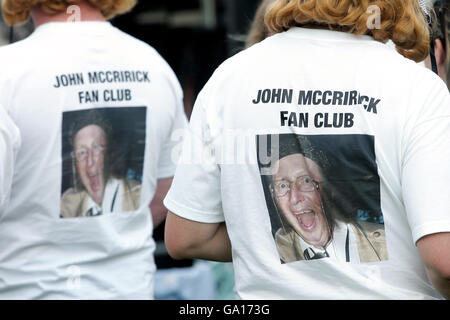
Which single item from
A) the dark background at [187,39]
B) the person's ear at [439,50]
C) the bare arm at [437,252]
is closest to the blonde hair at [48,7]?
the person's ear at [439,50]

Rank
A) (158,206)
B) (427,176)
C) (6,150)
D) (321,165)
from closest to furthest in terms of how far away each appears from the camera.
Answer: (427,176), (321,165), (6,150), (158,206)

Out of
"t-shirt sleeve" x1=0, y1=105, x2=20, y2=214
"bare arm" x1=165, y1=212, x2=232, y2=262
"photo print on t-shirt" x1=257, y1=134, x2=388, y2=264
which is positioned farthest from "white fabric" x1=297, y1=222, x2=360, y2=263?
"t-shirt sleeve" x1=0, y1=105, x2=20, y2=214

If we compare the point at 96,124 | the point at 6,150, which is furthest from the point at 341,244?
the point at 96,124

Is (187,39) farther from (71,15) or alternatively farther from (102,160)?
(102,160)

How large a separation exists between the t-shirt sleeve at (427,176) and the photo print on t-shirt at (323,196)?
8 centimetres

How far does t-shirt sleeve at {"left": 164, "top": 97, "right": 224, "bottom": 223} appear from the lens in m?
1.70

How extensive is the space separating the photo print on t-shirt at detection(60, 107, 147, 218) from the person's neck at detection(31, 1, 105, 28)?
33 cm

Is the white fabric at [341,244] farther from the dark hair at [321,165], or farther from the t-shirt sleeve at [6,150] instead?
the t-shirt sleeve at [6,150]

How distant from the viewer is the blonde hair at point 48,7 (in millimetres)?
2479

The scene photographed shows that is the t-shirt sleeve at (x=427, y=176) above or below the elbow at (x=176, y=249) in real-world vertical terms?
above

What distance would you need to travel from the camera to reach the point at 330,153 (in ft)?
5.25

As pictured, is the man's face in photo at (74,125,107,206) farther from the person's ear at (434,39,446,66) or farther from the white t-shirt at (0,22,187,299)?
the person's ear at (434,39,446,66)

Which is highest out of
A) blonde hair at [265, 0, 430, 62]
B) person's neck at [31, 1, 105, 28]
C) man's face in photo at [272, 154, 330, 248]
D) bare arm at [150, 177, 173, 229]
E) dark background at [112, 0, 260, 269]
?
dark background at [112, 0, 260, 269]

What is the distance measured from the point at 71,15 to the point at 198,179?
1059 mm
